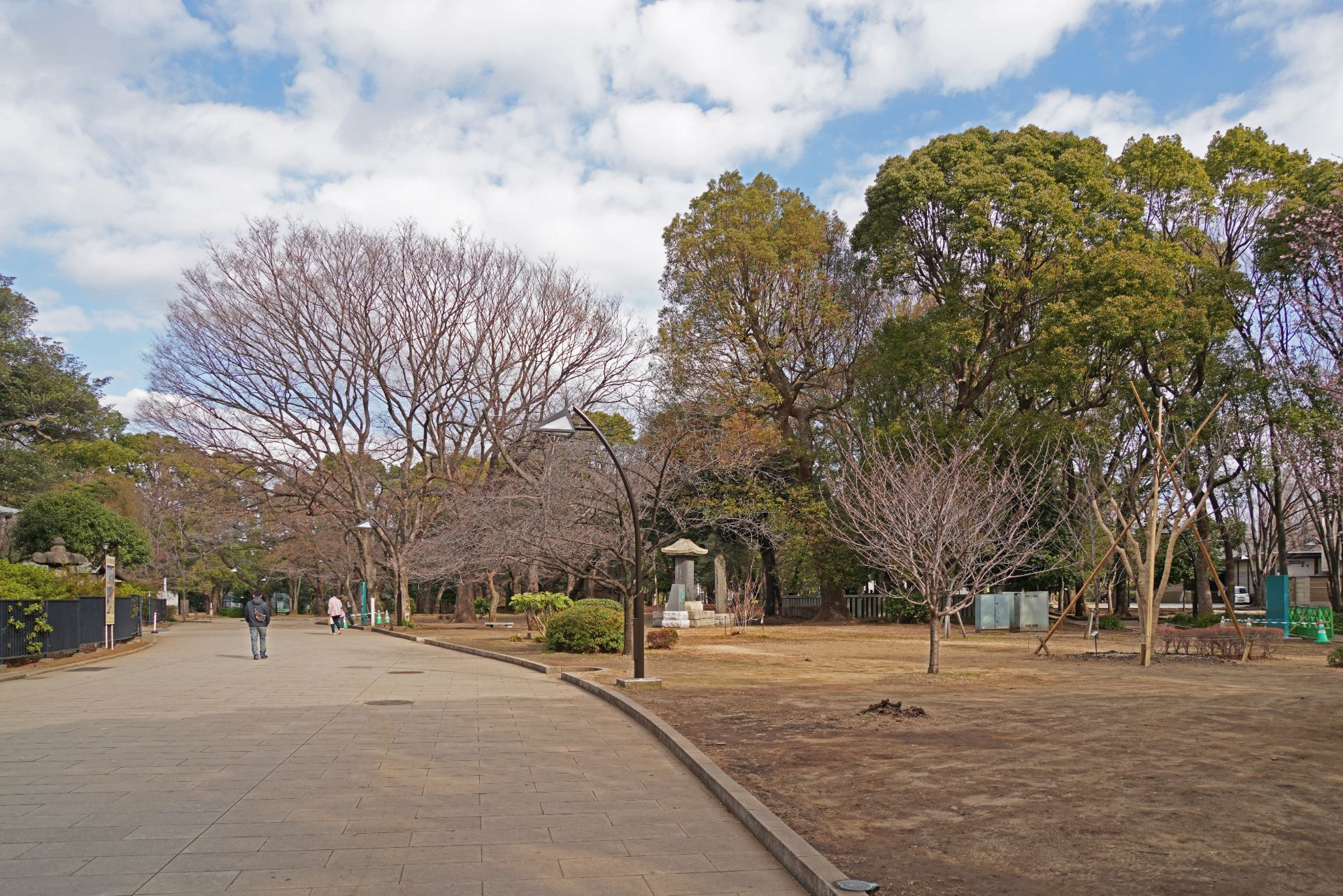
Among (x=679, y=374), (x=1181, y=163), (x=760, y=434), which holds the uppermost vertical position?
(x=1181, y=163)

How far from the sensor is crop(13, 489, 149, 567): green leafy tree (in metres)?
30.7

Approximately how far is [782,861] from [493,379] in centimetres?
3177

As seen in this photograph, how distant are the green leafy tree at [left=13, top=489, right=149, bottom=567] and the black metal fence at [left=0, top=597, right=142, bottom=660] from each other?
4.44 metres

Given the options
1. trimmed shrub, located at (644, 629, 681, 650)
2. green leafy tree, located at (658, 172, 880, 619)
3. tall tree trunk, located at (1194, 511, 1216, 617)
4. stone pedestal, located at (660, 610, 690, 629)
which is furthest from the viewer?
green leafy tree, located at (658, 172, 880, 619)

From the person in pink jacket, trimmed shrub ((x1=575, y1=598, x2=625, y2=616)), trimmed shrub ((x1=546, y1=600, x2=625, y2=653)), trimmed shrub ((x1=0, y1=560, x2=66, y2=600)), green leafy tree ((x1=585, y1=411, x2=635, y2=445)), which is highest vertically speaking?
green leafy tree ((x1=585, y1=411, x2=635, y2=445))

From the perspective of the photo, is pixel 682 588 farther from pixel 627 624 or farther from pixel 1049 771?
pixel 1049 771

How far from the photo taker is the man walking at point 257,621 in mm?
22172

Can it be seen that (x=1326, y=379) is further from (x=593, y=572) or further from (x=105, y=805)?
(x=105, y=805)

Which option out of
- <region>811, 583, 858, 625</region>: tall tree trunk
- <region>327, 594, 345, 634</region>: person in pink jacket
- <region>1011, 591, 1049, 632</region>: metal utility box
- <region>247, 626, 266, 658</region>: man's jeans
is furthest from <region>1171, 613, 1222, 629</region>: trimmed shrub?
<region>327, 594, 345, 634</region>: person in pink jacket

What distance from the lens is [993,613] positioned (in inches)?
1277

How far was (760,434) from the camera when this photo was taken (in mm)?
32594

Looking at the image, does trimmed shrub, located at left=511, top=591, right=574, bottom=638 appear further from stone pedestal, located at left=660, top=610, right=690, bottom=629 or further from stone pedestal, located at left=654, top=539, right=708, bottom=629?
stone pedestal, located at left=654, top=539, right=708, bottom=629

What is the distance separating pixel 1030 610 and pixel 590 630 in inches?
702

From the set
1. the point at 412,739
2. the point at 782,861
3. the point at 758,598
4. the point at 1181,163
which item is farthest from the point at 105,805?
the point at 758,598
